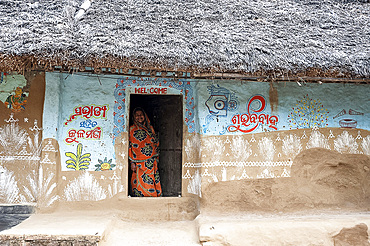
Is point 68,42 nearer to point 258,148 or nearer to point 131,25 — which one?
point 131,25

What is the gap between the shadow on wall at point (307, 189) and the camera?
4488 mm

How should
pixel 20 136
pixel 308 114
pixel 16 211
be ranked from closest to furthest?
pixel 16 211, pixel 20 136, pixel 308 114

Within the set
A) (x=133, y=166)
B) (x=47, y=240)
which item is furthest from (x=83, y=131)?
(x=47, y=240)

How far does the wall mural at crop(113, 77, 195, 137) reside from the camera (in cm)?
467

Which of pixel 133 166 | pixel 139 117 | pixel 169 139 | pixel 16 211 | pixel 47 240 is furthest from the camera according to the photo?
pixel 169 139

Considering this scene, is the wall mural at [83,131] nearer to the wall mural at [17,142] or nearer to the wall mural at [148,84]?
the wall mural at [148,84]

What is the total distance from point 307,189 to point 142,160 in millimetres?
2310

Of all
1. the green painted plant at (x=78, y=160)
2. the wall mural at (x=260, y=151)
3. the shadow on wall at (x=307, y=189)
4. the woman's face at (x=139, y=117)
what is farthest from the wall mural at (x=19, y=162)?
the shadow on wall at (x=307, y=189)

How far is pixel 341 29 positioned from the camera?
4676 millimetres

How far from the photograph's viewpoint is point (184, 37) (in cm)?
427

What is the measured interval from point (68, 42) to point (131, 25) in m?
0.83

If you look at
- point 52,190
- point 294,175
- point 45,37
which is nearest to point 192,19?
point 45,37

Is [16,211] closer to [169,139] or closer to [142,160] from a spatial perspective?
[142,160]

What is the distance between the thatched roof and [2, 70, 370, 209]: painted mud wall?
59 centimetres
